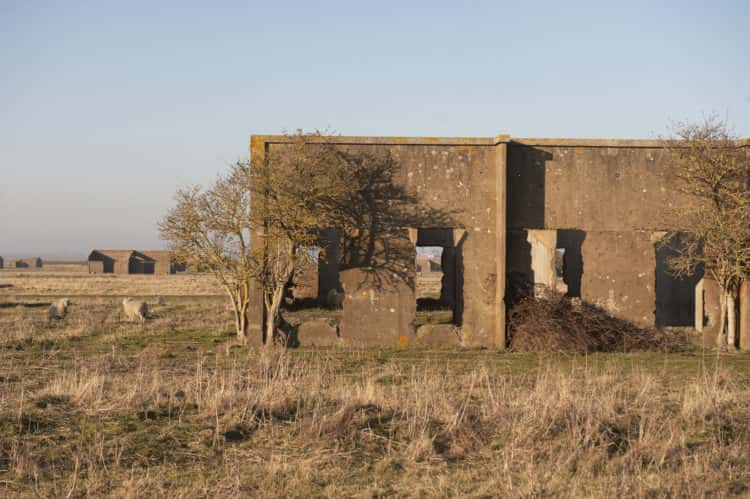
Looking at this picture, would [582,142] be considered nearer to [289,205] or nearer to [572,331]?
[572,331]

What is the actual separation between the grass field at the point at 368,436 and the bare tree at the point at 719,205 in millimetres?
4693

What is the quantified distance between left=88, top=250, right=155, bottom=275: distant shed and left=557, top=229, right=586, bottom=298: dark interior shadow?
227 ft

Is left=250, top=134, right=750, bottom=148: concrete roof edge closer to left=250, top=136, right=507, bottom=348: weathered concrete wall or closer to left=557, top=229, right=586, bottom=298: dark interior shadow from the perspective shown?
left=250, top=136, right=507, bottom=348: weathered concrete wall

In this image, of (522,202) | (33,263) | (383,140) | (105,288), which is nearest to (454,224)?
(522,202)

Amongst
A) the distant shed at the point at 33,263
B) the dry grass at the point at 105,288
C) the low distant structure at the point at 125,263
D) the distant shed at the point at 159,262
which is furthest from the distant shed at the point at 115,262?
the distant shed at the point at 33,263

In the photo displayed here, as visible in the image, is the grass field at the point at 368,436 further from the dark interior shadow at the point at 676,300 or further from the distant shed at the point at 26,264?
the distant shed at the point at 26,264

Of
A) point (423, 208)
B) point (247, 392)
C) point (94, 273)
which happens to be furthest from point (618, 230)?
point (94, 273)

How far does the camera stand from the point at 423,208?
15.9 meters

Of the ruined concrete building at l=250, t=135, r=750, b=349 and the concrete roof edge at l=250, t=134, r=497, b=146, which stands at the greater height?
the concrete roof edge at l=250, t=134, r=497, b=146

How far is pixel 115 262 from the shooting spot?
79312 mm

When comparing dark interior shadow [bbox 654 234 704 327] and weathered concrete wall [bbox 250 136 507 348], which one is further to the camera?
dark interior shadow [bbox 654 234 704 327]

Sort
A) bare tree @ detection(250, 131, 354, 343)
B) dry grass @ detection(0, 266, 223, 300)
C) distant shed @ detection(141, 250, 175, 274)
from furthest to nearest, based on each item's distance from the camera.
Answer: distant shed @ detection(141, 250, 175, 274) < dry grass @ detection(0, 266, 223, 300) < bare tree @ detection(250, 131, 354, 343)

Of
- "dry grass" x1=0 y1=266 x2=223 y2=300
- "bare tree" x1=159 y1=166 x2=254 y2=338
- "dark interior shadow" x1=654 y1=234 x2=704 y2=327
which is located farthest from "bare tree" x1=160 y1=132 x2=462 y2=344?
"dry grass" x1=0 y1=266 x2=223 y2=300

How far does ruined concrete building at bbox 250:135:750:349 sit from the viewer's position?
15.9 m
